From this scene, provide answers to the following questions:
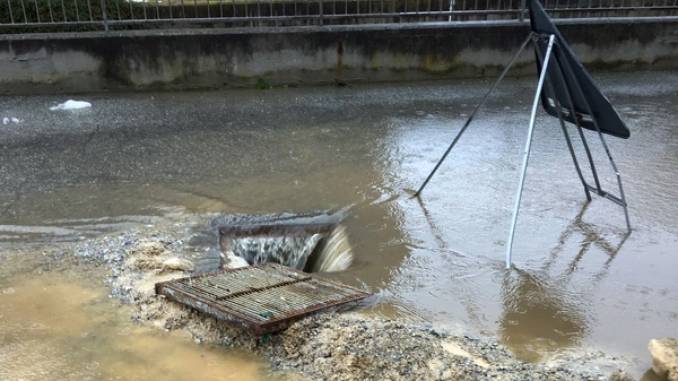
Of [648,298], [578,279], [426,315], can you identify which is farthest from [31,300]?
[648,298]

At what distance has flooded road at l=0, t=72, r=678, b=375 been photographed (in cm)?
374

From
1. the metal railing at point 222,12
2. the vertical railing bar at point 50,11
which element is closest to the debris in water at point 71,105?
the metal railing at point 222,12

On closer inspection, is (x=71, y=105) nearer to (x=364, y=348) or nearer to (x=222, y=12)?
(x=222, y=12)

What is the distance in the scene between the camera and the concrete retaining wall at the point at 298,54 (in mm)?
8648

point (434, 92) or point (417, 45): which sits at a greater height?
point (417, 45)

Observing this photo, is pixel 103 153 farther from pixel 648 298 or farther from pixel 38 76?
pixel 648 298

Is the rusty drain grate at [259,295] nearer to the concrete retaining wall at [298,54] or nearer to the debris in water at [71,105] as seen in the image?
the debris in water at [71,105]

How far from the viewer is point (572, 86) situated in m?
4.56

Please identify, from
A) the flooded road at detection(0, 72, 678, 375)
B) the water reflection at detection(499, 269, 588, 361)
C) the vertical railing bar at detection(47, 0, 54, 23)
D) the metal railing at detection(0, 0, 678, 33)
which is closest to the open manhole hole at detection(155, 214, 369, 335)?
the flooded road at detection(0, 72, 678, 375)

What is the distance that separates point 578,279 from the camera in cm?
405

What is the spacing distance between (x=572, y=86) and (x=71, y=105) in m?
6.33

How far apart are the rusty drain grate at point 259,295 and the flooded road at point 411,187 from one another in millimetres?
262

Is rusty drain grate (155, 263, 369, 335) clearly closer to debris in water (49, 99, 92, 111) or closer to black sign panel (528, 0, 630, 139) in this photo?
black sign panel (528, 0, 630, 139)

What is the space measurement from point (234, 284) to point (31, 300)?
1208mm
